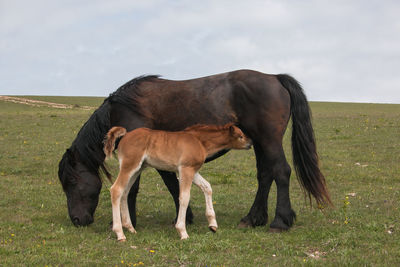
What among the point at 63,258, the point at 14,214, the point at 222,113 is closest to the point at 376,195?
the point at 222,113

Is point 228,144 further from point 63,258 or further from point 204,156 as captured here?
point 63,258

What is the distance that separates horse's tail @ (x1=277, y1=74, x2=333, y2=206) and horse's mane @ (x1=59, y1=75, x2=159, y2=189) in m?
2.74

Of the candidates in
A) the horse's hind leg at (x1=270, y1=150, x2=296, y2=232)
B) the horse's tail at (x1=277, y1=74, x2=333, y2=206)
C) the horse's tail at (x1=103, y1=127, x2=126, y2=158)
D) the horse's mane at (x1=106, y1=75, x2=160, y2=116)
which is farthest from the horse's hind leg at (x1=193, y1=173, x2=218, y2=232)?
the horse's tail at (x1=277, y1=74, x2=333, y2=206)

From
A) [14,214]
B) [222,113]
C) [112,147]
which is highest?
[222,113]

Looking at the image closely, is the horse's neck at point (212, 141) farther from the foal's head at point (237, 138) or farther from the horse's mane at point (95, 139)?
the horse's mane at point (95, 139)

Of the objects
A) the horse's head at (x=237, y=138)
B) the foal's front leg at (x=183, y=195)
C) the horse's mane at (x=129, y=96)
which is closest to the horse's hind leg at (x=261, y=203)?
the horse's head at (x=237, y=138)

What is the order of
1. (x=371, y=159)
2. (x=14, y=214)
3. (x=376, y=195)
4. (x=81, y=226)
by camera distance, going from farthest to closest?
(x=371, y=159)
(x=376, y=195)
(x=14, y=214)
(x=81, y=226)

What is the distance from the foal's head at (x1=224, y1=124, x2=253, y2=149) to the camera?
22.9 ft

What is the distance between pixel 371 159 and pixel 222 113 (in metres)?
9.30

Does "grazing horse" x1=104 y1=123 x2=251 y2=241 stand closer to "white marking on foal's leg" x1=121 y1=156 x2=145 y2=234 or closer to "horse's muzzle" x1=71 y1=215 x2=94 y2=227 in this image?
"white marking on foal's leg" x1=121 y1=156 x2=145 y2=234

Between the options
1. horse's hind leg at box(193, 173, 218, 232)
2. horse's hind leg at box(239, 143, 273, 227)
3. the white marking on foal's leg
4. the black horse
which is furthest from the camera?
horse's hind leg at box(239, 143, 273, 227)

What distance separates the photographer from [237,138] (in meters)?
7.01

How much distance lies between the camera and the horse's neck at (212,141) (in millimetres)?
6961

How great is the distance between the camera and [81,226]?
7.58 m
